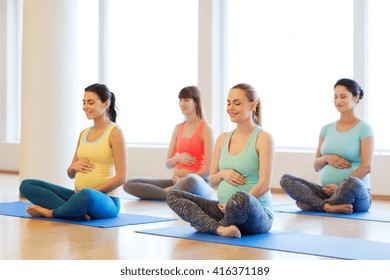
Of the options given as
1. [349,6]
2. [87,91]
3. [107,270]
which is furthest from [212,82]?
[107,270]

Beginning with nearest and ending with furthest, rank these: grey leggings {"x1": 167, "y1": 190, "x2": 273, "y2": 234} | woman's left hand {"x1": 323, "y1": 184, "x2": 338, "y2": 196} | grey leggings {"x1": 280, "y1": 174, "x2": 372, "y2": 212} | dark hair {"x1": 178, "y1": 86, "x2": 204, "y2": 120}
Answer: grey leggings {"x1": 167, "y1": 190, "x2": 273, "y2": 234}
grey leggings {"x1": 280, "y1": 174, "x2": 372, "y2": 212}
woman's left hand {"x1": 323, "y1": 184, "x2": 338, "y2": 196}
dark hair {"x1": 178, "y1": 86, "x2": 204, "y2": 120}

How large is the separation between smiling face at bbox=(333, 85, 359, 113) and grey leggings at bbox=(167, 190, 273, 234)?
1.50m

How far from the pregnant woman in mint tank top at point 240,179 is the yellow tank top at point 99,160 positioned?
0.79 metres

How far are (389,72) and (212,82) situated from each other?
1.92 meters

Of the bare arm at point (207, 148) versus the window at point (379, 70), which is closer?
the bare arm at point (207, 148)

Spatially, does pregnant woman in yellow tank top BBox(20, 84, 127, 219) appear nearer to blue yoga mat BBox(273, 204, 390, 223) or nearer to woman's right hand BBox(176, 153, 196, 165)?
woman's right hand BBox(176, 153, 196, 165)

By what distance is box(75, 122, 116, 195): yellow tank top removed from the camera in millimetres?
4883

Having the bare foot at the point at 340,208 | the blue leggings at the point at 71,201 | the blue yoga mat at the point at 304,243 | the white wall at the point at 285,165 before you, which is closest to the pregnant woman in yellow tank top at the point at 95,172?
the blue leggings at the point at 71,201

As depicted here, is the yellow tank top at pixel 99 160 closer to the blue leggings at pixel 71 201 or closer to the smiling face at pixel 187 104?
the blue leggings at pixel 71 201

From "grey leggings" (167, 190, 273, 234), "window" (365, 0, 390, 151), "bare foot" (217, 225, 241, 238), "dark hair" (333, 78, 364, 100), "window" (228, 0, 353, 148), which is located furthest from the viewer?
"window" (228, 0, 353, 148)

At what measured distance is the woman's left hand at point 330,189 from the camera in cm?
541

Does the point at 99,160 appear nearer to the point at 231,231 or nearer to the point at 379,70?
the point at 231,231

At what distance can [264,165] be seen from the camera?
4.04 m

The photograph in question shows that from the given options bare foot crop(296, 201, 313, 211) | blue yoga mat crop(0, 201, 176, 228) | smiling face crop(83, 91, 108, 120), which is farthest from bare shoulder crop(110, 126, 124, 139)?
bare foot crop(296, 201, 313, 211)
